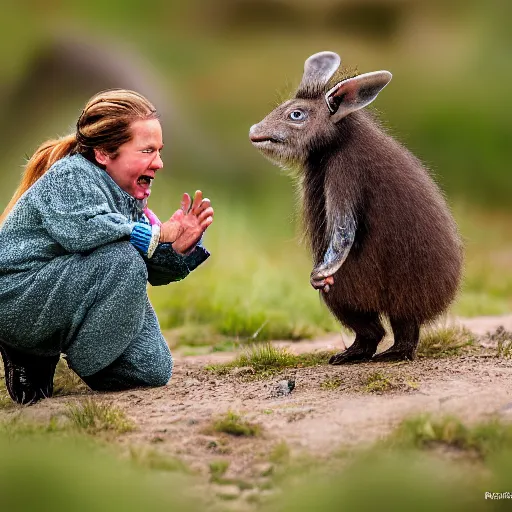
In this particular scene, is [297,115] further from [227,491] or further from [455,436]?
[227,491]

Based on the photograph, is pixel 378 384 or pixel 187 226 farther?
pixel 187 226

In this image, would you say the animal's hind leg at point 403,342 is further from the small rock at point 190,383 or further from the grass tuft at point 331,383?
the small rock at point 190,383

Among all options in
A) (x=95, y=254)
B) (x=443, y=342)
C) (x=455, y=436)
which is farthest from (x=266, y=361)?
(x=455, y=436)

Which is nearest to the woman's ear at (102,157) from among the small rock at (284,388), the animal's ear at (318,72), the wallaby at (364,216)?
the wallaby at (364,216)

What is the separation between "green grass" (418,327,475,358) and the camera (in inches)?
211

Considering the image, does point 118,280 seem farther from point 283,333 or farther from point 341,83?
point 283,333

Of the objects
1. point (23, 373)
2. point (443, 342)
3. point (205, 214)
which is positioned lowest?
point (443, 342)

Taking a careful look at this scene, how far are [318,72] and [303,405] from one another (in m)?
2.07

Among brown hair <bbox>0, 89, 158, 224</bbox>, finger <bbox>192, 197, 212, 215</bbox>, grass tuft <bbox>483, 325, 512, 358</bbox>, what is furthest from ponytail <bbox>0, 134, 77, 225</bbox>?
grass tuft <bbox>483, 325, 512, 358</bbox>

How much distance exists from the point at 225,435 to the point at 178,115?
1041cm

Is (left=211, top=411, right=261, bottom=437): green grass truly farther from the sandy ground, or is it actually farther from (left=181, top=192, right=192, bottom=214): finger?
(left=181, top=192, right=192, bottom=214): finger

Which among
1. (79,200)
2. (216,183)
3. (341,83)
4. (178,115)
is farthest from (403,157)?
(178,115)

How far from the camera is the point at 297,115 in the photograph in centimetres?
516

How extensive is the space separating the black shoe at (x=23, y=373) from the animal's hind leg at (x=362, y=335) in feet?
5.35
